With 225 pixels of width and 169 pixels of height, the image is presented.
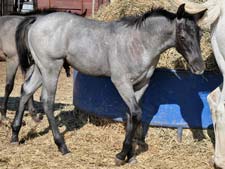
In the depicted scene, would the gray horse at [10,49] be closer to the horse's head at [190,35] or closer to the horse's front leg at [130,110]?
the horse's front leg at [130,110]

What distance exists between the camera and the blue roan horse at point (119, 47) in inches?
178

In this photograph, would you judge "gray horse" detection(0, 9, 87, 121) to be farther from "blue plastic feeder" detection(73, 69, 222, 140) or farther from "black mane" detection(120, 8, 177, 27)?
"blue plastic feeder" detection(73, 69, 222, 140)

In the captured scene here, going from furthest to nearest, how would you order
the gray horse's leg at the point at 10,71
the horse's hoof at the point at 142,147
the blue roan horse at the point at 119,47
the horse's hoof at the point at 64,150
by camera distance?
the gray horse's leg at the point at 10,71 < the horse's hoof at the point at 142,147 < the horse's hoof at the point at 64,150 < the blue roan horse at the point at 119,47

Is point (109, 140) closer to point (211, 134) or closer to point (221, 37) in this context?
point (211, 134)

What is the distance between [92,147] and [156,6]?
6.95 ft

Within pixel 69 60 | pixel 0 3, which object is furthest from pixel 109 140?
pixel 0 3

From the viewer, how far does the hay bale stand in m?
5.52

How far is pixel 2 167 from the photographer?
184 inches

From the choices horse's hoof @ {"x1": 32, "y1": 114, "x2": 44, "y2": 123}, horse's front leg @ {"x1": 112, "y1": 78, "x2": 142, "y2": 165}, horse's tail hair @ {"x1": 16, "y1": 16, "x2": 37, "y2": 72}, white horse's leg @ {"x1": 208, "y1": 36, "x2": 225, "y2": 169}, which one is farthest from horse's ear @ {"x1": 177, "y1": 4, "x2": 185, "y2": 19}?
horse's hoof @ {"x1": 32, "y1": 114, "x2": 44, "y2": 123}

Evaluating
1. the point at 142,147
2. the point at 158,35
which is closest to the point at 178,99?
the point at 142,147

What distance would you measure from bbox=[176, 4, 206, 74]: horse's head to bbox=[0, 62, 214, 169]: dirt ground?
3.82 ft

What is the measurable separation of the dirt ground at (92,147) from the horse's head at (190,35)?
1163mm

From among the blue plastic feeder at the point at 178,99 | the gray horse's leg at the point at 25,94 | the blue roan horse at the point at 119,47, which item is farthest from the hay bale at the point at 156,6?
the gray horse's leg at the point at 25,94

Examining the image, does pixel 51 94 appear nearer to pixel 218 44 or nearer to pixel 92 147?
pixel 92 147
